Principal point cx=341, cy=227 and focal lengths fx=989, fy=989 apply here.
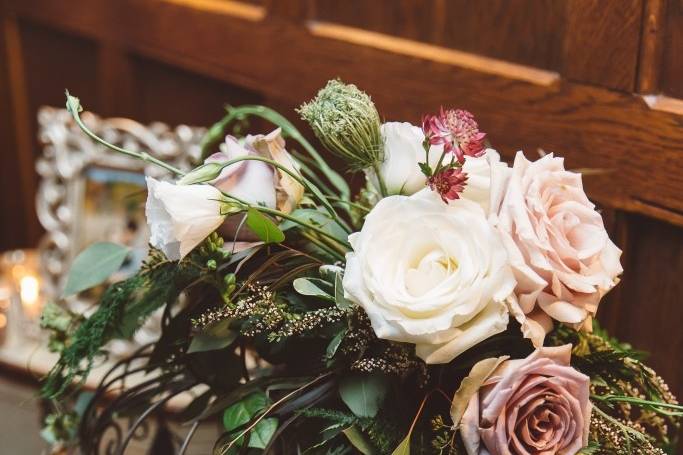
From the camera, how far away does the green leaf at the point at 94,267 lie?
38.7 inches

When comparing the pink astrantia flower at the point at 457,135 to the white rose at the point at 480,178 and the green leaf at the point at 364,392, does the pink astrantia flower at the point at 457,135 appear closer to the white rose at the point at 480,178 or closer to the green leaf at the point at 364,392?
the white rose at the point at 480,178

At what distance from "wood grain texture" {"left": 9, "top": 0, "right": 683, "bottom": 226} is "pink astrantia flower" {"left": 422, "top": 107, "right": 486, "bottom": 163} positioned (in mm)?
352

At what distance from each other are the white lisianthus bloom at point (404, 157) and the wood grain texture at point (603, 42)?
0.38 meters

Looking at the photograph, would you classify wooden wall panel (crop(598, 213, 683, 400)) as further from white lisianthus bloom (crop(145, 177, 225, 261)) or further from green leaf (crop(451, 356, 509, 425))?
white lisianthus bloom (crop(145, 177, 225, 261))

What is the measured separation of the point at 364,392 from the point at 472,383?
98 millimetres

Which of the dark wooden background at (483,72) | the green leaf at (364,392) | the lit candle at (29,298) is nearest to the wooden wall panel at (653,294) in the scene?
the dark wooden background at (483,72)

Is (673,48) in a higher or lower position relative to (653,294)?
higher

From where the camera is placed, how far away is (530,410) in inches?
30.0

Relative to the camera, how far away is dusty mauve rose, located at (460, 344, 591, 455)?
0.76 metres

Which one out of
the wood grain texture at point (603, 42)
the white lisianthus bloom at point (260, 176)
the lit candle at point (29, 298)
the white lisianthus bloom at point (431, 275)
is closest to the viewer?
the white lisianthus bloom at point (431, 275)

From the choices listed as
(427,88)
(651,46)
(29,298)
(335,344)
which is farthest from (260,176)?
(29,298)

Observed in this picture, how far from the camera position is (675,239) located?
3.62ft

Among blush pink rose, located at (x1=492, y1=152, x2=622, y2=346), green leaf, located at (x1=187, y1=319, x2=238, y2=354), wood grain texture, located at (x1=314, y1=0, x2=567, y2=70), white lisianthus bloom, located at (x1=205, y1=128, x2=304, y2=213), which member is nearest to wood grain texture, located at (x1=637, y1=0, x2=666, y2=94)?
wood grain texture, located at (x1=314, y1=0, x2=567, y2=70)

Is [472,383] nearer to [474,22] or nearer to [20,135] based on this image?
[474,22]
